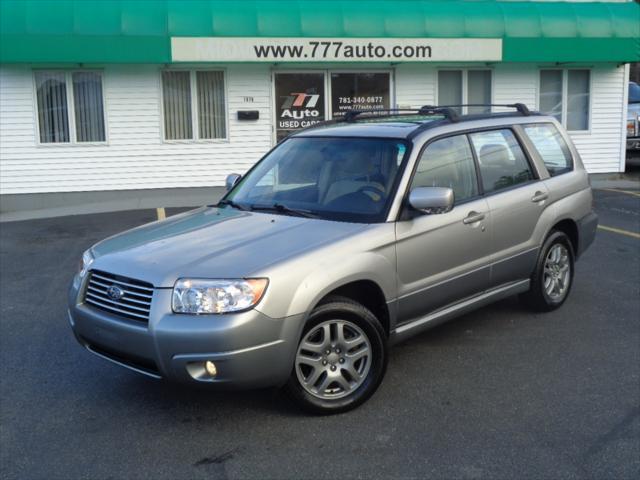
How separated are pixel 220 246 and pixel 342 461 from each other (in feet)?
4.68

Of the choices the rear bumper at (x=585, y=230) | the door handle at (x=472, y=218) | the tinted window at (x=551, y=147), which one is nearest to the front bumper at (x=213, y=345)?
the door handle at (x=472, y=218)

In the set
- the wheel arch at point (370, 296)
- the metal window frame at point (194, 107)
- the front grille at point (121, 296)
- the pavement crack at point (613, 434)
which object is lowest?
the pavement crack at point (613, 434)

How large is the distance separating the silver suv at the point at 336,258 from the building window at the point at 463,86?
972 cm

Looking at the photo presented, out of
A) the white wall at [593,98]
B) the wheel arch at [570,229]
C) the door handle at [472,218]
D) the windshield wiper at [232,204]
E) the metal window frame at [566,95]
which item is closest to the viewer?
the door handle at [472,218]

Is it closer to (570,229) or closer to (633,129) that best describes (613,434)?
(570,229)

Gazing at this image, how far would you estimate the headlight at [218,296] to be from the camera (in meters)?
3.88

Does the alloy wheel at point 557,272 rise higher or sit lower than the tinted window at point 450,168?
lower

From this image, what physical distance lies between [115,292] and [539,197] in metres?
3.56

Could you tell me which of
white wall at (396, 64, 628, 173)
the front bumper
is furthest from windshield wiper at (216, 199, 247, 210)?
white wall at (396, 64, 628, 173)

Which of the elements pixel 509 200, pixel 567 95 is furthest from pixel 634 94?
pixel 509 200

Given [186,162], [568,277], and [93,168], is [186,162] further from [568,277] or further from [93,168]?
[568,277]

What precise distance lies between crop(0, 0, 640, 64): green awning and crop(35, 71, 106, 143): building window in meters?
1.11

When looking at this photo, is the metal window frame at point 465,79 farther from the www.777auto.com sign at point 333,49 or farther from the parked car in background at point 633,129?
the parked car in background at point 633,129

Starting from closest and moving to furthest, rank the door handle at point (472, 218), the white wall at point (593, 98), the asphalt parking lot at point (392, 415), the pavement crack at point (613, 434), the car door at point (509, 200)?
the asphalt parking lot at point (392, 415) → the pavement crack at point (613, 434) → the door handle at point (472, 218) → the car door at point (509, 200) → the white wall at point (593, 98)
